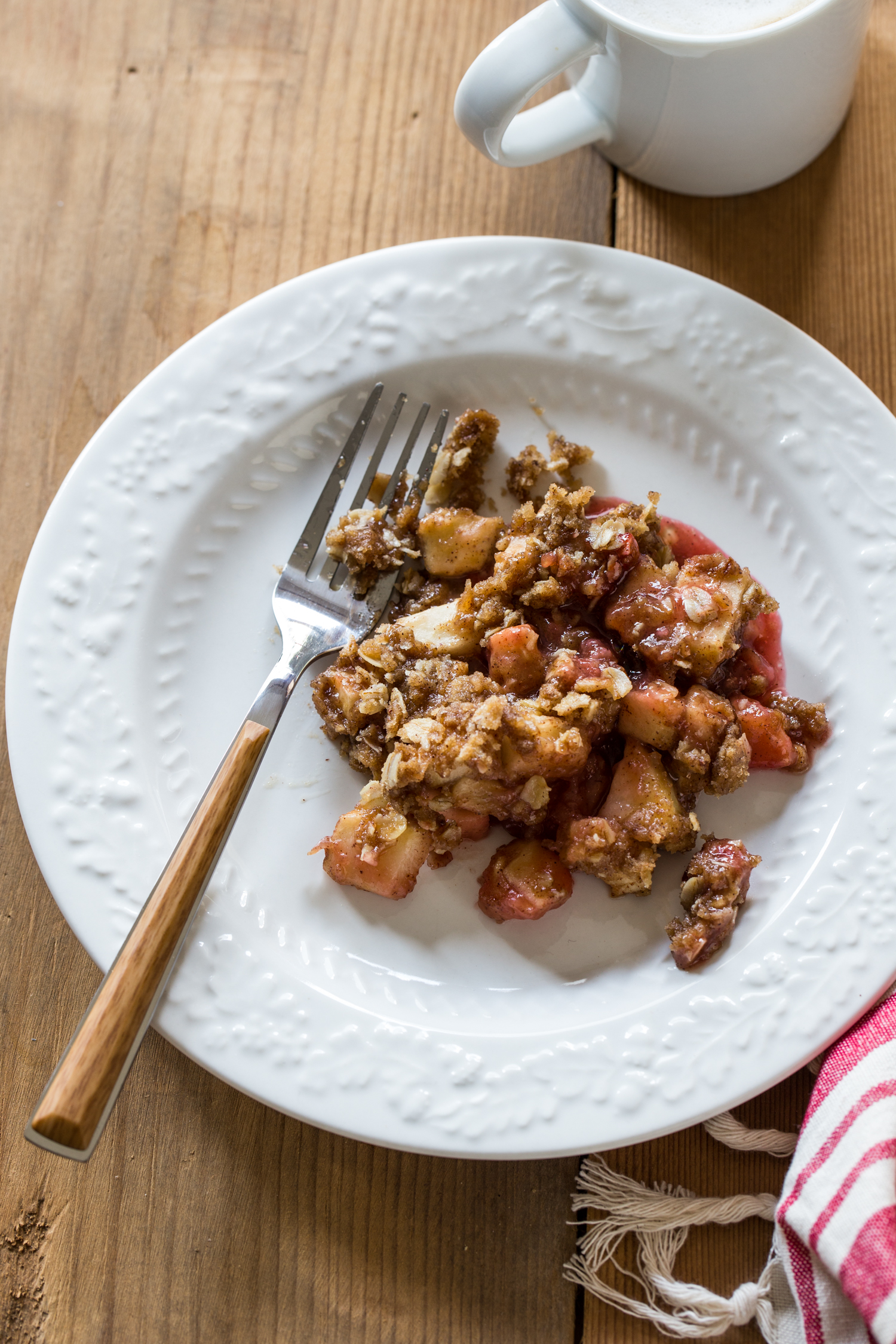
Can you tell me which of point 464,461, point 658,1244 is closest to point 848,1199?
point 658,1244

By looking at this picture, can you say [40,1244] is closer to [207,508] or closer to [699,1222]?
[699,1222]

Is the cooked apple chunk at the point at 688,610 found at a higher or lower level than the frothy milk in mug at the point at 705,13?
lower

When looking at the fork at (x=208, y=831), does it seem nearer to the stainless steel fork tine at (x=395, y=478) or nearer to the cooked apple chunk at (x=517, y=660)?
the stainless steel fork tine at (x=395, y=478)

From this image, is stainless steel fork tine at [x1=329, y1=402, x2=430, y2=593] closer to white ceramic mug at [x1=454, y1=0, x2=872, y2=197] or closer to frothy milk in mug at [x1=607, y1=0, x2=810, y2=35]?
white ceramic mug at [x1=454, y1=0, x2=872, y2=197]

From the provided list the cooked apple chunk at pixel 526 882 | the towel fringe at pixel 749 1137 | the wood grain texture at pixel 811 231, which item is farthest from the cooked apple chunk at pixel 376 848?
the wood grain texture at pixel 811 231

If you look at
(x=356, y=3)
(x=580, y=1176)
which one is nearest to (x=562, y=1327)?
(x=580, y=1176)

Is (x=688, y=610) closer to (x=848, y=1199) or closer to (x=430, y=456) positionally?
(x=430, y=456)
